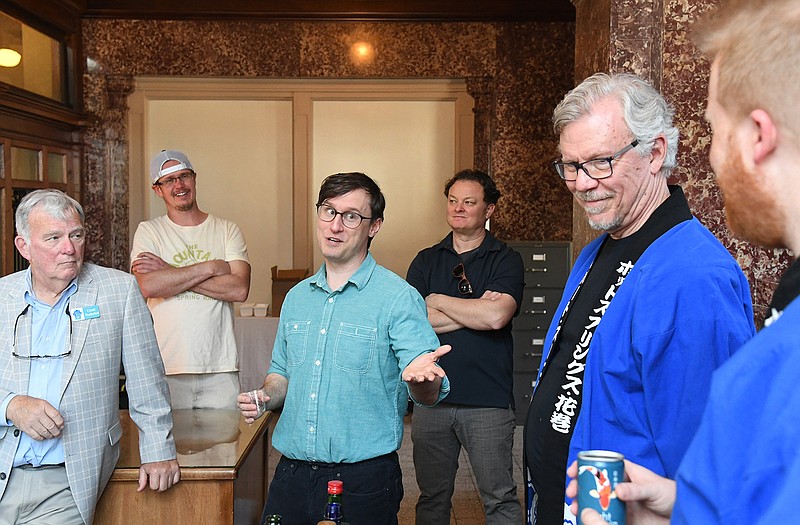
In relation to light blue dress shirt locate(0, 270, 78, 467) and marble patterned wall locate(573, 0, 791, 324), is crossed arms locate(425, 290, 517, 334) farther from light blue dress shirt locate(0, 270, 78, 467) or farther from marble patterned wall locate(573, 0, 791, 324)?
light blue dress shirt locate(0, 270, 78, 467)

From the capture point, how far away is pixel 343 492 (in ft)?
7.98

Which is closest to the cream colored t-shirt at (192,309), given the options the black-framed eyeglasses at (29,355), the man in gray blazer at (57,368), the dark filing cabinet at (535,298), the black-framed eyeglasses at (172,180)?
the black-framed eyeglasses at (172,180)

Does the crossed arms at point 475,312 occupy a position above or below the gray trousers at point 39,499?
above

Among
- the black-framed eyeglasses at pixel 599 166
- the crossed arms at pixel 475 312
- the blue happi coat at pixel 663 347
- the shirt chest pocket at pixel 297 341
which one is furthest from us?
the crossed arms at pixel 475 312

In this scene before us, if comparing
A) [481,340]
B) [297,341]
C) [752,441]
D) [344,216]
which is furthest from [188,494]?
[752,441]

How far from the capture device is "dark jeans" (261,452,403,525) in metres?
2.44

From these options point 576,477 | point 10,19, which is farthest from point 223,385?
point 10,19

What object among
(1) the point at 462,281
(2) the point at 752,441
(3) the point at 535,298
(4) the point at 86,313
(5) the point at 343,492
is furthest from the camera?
(3) the point at 535,298

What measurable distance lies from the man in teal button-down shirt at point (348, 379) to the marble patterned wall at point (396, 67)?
510cm

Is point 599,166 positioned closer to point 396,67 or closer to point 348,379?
point 348,379

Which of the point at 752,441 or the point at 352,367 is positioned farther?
the point at 352,367

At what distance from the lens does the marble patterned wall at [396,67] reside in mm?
7516

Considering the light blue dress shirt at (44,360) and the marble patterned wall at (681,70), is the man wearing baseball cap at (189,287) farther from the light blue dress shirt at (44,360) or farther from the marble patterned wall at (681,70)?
the marble patterned wall at (681,70)

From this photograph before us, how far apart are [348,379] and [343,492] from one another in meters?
0.33
